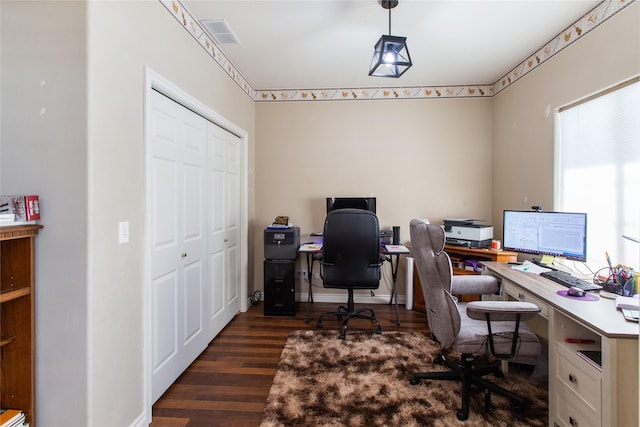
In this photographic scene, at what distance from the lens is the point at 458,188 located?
3.54 metres

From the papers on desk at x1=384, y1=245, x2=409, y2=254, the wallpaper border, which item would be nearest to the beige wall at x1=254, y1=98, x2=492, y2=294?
the wallpaper border

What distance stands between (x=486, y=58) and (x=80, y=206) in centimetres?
350

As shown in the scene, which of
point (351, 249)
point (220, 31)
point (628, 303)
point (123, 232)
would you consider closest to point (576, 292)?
point (628, 303)

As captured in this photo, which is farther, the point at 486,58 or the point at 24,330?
the point at 486,58

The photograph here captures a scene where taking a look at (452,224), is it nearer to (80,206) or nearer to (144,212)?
(144,212)

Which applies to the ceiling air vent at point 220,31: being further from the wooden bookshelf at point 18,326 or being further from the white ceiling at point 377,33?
the wooden bookshelf at point 18,326

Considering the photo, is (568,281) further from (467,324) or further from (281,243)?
(281,243)

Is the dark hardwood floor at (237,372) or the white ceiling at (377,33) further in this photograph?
the white ceiling at (377,33)

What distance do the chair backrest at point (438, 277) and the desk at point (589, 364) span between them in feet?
1.66

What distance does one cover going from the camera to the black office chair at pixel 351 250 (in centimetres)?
259

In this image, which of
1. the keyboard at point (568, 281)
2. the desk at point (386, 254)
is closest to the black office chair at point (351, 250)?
the desk at point (386, 254)

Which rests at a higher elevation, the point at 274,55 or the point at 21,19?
the point at 274,55

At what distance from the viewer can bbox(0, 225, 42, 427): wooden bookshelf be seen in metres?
1.24

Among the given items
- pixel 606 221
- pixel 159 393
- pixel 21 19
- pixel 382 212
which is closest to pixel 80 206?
pixel 21 19
